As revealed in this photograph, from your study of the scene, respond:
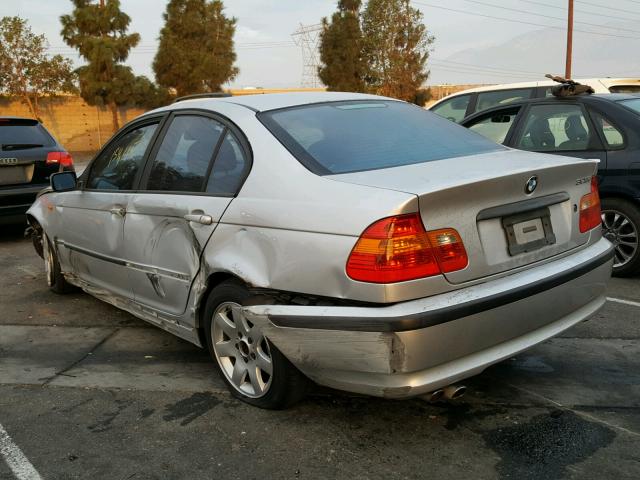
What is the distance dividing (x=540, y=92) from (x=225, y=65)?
29.9m

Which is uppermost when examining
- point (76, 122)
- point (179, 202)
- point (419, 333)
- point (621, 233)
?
point (76, 122)

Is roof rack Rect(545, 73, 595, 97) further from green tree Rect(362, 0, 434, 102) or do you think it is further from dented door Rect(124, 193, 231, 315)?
green tree Rect(362, 0, 434, 102)

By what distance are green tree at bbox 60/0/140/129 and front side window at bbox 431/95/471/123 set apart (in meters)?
23.0

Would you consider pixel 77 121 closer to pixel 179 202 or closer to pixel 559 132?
pixel 559 132

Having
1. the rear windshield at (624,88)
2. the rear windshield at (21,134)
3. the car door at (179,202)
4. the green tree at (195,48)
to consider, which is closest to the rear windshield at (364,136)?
the car door at (179,202)

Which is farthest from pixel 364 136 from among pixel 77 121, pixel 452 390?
pixel 77 121

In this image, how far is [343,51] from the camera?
39312mm

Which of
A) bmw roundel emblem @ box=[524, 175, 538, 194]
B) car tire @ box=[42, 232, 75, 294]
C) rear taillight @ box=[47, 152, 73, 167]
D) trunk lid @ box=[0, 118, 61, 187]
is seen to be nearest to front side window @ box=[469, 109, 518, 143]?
bmw roundel emblem @ box=[524, 175, 538, 194]

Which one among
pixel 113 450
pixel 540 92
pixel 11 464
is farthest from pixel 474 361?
pixel 540 92

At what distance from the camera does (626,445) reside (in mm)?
2826

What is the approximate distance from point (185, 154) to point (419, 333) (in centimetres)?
188

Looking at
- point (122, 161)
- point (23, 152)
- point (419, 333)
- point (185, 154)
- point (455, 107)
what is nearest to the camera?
point (419, 333)

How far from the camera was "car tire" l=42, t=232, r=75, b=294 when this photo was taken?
551 cm

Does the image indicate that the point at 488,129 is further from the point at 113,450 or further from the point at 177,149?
the point at 113,450
